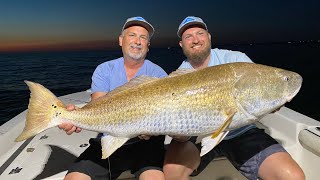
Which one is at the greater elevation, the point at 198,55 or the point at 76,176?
the point at 198,55

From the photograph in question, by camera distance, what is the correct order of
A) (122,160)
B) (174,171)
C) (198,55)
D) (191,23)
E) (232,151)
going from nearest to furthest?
(174,171), (122,160), (232,151), (198,55), (191,23)

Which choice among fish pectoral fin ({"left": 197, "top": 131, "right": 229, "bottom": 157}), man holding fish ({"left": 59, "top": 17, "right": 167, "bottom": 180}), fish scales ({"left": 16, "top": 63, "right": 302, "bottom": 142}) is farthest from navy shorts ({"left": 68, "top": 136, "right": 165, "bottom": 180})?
fish pectoral fin ({"left": 197, "top": 131, "right": 229, "bottom": 157})

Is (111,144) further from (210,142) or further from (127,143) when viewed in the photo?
(210,142)

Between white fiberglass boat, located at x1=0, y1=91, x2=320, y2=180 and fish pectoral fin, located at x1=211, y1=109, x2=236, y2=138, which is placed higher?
fish pectoral fin, located at x1=211, y1=109, x2=236, y2=138

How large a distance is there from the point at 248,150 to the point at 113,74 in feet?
7.04

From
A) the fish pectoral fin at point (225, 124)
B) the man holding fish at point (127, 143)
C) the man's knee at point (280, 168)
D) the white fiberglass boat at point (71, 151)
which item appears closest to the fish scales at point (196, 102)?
the fish pectoral fin at point (225, 124)

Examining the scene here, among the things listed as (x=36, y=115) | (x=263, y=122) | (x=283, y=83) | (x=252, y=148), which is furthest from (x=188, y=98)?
(x=263, y=122)

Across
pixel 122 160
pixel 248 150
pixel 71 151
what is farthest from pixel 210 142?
pixel 71 151

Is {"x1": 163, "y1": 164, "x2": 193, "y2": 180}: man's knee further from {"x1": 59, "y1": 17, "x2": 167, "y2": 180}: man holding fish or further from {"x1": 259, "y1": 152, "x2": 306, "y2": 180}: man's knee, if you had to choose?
{"x1": 259, "y1": 152, "x2": 306, "y2": 180}: man's knee

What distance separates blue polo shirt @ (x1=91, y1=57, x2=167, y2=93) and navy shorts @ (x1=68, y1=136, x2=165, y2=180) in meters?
0.78

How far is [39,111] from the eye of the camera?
3.46 meters

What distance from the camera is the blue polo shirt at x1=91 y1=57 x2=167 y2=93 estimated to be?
435cm

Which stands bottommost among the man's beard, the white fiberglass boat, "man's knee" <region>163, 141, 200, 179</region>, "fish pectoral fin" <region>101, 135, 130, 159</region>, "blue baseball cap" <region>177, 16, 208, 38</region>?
the white fiberglass boat

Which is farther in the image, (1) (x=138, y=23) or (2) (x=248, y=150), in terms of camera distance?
(1) (x=138, y=23)
